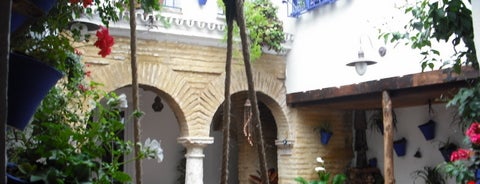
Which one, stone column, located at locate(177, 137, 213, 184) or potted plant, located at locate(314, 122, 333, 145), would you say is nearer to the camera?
stone column, located at locate(177, 137, 213, 184)

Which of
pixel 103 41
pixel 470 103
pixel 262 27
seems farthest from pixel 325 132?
pixel 103 41

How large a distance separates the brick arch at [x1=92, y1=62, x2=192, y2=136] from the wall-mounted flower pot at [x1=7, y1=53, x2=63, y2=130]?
4579mm

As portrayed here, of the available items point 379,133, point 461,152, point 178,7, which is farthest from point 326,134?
point 461,152

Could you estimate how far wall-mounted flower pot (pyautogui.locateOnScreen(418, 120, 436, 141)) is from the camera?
6816 mm

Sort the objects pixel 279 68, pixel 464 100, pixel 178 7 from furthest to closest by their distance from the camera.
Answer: pixel 279 68
pixel 178 7
pixel 464 100

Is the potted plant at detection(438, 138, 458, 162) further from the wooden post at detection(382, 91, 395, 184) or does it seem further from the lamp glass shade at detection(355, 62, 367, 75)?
the lamp glass shade at detection(355, 62, 367, 75)

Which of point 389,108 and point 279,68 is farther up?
point 279,68

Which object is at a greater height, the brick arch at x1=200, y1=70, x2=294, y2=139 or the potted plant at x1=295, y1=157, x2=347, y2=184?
the brick arch at x1=200, y1=70, x2=294, y2=139

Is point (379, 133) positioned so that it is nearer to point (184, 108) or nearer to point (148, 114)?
point (184, 108)

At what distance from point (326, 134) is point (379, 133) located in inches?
37.3

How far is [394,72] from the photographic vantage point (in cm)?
572

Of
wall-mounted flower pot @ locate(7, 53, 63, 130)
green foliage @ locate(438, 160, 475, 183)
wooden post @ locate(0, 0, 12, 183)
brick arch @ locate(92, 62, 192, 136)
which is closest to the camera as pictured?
wooden post @ locate(0, 0, 12, 183)

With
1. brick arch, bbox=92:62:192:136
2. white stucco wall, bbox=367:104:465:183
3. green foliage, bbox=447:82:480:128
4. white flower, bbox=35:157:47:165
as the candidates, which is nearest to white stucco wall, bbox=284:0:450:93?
white stucco wall, bbox=367:104:465:183

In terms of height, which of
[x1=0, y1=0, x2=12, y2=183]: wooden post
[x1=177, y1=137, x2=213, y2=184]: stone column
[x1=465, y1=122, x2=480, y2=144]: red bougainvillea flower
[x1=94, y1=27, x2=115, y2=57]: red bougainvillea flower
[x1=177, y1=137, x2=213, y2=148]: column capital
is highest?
[x1=94, y1=27, x2=115, y2=57]: red bougainvillea flower
